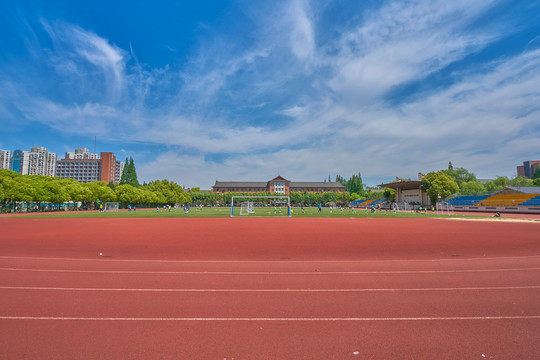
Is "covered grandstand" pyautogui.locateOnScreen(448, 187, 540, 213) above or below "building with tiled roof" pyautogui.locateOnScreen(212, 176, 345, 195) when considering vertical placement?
below

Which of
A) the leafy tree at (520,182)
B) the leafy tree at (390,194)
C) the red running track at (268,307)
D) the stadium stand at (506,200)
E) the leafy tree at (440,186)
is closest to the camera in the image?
the red running track at (268,307)

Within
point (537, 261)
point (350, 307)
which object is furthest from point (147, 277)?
point (537, 261)

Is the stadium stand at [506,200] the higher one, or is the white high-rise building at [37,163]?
the white high-rise building at [37,163]

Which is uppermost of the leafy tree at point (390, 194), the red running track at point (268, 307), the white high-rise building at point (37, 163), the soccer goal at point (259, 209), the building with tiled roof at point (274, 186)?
the white high-rise building at point (37, 163)

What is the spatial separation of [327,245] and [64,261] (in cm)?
1123

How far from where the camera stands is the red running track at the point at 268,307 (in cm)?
396

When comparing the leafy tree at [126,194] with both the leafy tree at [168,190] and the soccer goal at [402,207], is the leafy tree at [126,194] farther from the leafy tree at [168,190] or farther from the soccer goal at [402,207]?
the soccer goal at [402,207]

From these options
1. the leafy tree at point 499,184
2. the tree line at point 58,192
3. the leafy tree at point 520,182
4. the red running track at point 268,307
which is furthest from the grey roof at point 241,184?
the red running track at point 268,307

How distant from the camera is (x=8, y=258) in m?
10.2

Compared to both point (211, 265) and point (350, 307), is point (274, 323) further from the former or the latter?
point (211, 265)

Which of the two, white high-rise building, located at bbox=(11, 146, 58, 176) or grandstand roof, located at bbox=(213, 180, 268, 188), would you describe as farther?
white high-rise building, located at bbox=(11, 146, 58, 176)

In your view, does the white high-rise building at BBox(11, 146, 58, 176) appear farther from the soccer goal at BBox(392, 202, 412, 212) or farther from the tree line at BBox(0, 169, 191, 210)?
the soccer goal at BBox(392, 202, 412, 212)

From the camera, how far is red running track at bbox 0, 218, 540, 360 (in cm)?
396

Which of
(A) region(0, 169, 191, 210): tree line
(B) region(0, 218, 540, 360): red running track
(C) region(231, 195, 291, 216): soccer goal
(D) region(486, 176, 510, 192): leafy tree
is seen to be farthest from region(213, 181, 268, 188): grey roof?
(B) region(0, 218, 540, 360): red running track
